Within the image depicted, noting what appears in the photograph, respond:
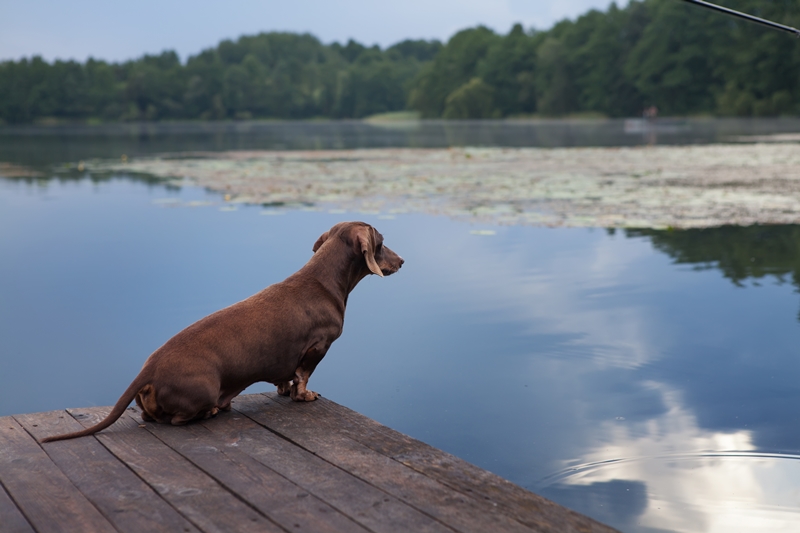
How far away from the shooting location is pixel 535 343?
477 centimetres

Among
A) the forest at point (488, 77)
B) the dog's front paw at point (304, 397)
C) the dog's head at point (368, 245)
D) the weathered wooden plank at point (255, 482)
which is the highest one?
the forest at point (488, 77)

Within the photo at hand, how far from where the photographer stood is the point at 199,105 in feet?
326

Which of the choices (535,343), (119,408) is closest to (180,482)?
(119,408)

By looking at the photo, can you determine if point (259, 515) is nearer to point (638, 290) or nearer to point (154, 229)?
point (638, 290)

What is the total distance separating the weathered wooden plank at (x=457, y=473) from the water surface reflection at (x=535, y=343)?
0.51 metres

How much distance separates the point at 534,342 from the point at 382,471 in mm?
2448

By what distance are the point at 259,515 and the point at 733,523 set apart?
156 centimetres

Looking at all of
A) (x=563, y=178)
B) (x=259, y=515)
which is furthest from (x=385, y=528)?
(x=563, y=178)

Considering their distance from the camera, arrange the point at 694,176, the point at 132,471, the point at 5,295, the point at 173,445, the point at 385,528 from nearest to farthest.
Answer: the point at 385,528 < the point at 132,471 < the point at 173,445 < the point at 5,295 < the point at 694,176

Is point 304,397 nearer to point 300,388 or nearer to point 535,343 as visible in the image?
point 300,388

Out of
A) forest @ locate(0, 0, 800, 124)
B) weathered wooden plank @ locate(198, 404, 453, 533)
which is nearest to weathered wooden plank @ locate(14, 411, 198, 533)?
weathered wooden plank @ locate(198, 404, 453, 533)

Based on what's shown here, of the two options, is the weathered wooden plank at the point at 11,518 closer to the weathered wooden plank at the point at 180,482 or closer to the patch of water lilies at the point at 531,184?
the weathered wooden plank at the point at 180,482

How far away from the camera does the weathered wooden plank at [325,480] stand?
2135mm

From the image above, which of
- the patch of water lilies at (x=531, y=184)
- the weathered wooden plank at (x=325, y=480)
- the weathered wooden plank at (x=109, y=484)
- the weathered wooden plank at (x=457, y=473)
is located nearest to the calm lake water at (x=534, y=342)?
the weathered wooden plank at (x=457, y=473)
